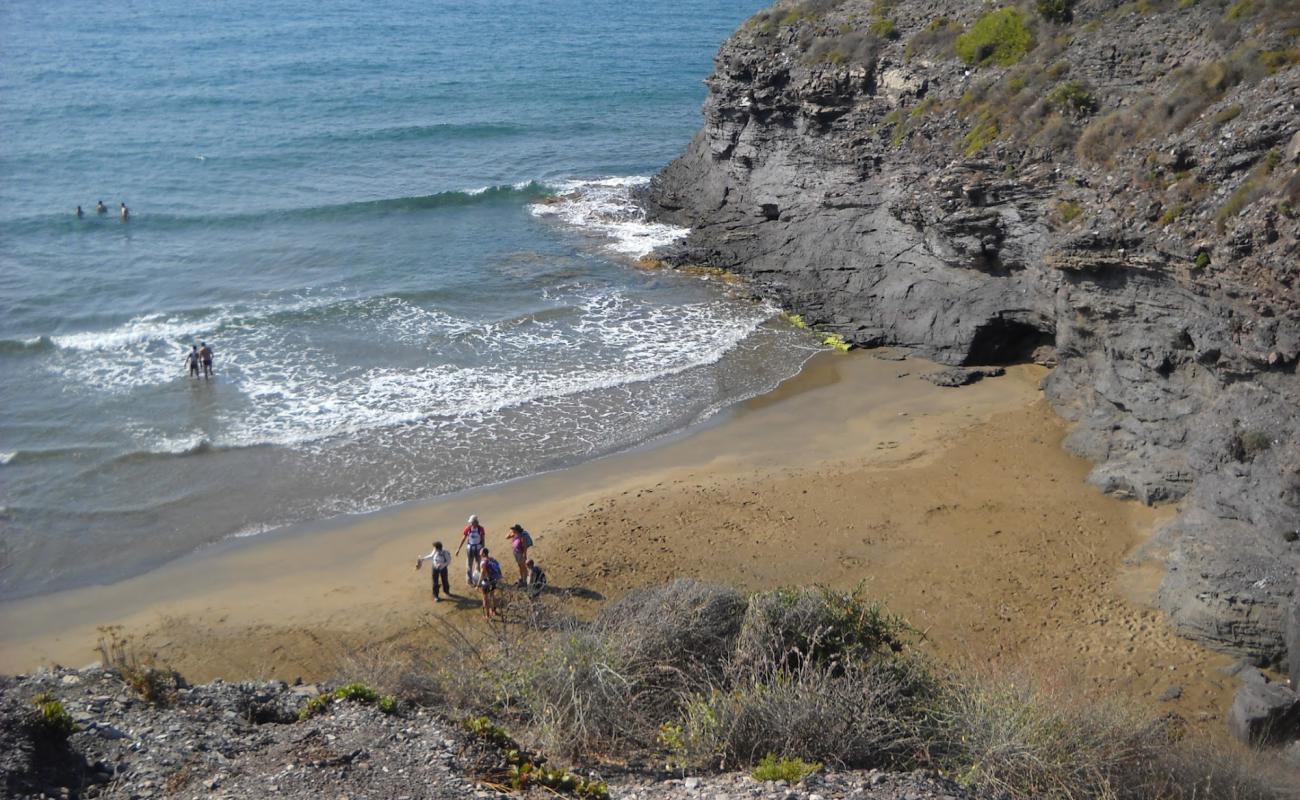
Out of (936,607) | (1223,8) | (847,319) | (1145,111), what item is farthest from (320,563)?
(1223,8)

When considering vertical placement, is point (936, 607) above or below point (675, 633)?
below

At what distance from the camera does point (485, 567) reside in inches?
577

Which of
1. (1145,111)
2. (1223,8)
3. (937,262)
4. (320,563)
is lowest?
(320,563)

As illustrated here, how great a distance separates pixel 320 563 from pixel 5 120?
122 feet

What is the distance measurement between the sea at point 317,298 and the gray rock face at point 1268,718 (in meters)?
11.6

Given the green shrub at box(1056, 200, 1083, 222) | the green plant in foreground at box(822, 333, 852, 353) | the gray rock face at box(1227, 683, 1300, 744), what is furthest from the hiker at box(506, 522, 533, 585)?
the green shrub at box(1056, 200, 1083, 222)

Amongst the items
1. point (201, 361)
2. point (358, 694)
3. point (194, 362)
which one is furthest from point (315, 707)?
point (201, 361)

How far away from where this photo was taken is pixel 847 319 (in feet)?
80.6

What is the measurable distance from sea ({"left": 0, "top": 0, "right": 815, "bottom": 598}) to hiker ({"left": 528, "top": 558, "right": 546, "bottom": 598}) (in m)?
4.09

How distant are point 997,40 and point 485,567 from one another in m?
18.3

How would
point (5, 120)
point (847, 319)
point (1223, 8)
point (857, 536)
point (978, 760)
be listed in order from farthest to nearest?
1. point (5, 120)
2. point (847, 319)
3. point (1223, 8)
4. point (857, 536)
5. point (978, 760)

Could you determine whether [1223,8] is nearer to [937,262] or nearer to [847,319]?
[937,262]

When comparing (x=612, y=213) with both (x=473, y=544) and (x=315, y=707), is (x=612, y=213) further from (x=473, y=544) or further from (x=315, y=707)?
(x=315, y=707)

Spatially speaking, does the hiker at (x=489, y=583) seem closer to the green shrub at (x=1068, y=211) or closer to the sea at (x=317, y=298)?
the sea at (x=317, y=298)
